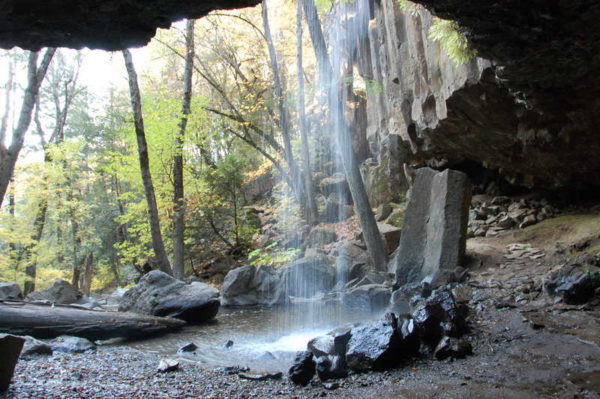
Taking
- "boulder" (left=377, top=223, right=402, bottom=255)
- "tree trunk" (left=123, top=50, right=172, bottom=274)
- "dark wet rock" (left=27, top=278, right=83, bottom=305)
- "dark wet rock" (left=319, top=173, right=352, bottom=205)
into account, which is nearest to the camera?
"tree trunk" (left=123, top=50, right=172, bottom=274)

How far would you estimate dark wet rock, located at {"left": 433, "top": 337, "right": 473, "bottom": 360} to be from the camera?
4.02 meters

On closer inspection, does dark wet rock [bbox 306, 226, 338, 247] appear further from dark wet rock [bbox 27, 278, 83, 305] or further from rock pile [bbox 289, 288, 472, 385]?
rock pile [bbox 289, 288, 472, 385]

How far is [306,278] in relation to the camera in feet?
36.8

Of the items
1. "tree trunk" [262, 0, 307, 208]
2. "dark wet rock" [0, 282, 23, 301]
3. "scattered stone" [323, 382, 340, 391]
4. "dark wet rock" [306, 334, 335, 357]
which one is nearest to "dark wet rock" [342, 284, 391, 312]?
"dark wet rock" [306, 334, 335, 357]

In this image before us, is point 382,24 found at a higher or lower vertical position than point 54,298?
higher

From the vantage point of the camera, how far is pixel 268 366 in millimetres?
5020

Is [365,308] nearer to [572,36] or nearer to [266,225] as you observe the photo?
[572,36]

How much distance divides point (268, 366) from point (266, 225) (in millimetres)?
13549

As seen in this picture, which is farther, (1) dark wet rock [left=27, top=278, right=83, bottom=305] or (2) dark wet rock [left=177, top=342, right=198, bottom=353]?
(1) dark wet rock [left=27, top=278, right=83, bottom=305]

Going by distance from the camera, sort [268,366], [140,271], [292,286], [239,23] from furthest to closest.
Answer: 1. [239,23]
2. [140,271]
3. [292,286]
4. [268,366]

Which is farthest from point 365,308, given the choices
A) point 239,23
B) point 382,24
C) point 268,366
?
point 239,23

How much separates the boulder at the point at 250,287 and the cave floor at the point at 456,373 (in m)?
5.35

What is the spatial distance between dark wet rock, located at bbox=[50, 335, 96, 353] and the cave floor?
32cm

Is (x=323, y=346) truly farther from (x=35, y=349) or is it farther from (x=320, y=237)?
(x=320, y=237)
